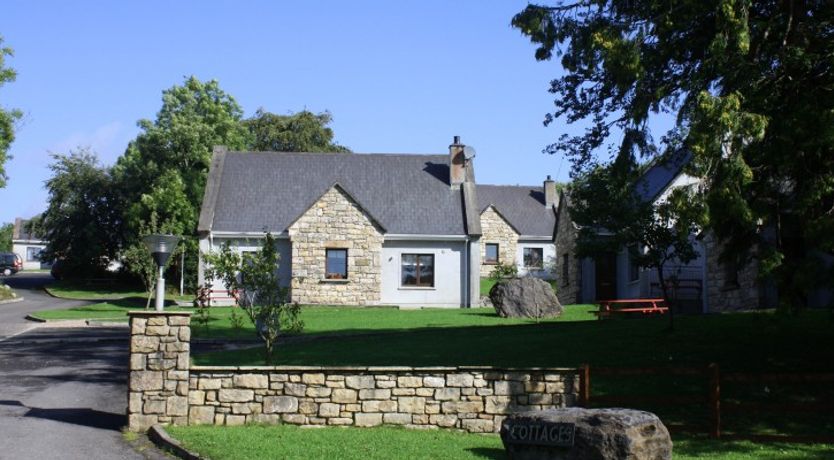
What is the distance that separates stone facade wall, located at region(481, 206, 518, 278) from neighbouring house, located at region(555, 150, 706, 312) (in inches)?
622

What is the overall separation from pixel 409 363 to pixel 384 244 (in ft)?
67.8

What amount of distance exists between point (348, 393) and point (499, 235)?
46899 millimetres

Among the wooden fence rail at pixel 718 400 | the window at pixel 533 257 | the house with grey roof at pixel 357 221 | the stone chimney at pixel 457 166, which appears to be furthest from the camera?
the window at pixel 533 257

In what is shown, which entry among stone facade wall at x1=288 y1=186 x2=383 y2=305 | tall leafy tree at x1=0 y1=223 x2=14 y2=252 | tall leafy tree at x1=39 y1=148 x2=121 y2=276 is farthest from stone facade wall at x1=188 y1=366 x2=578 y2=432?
tall leafy tree at x1=0 y1=223 x2=14 y2=252

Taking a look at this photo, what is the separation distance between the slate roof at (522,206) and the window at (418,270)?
22.5 metres

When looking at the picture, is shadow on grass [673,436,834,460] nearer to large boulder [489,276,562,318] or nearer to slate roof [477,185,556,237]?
large boulder [489,276,562,318]

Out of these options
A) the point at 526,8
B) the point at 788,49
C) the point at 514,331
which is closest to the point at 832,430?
the point at 788,49

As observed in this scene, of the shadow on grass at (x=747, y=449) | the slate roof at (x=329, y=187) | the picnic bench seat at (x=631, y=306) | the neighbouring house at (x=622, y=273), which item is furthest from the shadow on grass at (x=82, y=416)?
the slate roof at (x=329, y=187)

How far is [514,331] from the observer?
23.6m

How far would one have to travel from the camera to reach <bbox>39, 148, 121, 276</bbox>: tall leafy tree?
52719 mm

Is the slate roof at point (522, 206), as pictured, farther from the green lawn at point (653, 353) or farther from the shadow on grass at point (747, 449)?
the shadow on grass at point (747, 449)

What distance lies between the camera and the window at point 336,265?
123ft

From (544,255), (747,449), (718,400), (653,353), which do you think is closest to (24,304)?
(653,353)

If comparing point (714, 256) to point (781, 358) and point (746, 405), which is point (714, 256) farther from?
point (746, 405)
